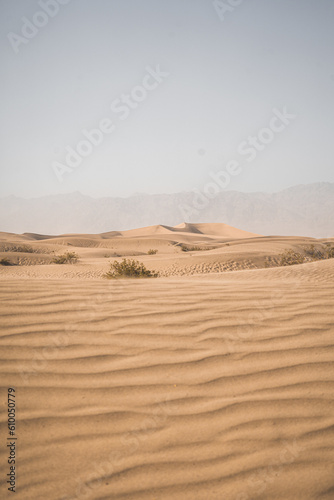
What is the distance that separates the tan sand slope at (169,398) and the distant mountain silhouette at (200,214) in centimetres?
13547

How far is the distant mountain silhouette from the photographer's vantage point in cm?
14038

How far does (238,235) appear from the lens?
6794 cm

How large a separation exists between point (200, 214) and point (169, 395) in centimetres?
17891

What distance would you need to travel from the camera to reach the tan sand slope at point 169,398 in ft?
5.38

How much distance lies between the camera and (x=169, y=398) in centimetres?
209

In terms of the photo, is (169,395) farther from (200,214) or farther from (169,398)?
(200,214)

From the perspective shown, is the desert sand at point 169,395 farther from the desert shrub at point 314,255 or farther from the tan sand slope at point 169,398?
the desert shrub at point 314,255

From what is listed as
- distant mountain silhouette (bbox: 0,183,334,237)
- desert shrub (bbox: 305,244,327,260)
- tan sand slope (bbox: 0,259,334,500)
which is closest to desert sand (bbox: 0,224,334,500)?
tan sand slope (bbox: 0,259,334,500)

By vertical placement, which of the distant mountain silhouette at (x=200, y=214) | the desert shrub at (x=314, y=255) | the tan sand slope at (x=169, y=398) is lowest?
the desert shrub at (x=314, y=255)

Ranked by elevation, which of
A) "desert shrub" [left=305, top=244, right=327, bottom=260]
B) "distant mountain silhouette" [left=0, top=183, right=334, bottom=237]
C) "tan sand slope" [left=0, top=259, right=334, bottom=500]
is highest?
"distant mountain silhouette" [left=0, top=183, right=334, bottom=237]

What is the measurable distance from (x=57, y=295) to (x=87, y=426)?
1.85 m

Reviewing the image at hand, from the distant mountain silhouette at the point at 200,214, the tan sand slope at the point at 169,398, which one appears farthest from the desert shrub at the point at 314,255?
the distant mountain silhouette at the point at 200,214

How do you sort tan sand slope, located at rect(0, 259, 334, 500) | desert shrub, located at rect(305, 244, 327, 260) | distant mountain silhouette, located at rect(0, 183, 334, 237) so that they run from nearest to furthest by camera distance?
tan sand slope, located at rect(0, 259, 334, 500) → desert shrub, located at rect(305, 244, 327, 260) → distant mountain silhouette, located at rect(0, 183, 334, 237)

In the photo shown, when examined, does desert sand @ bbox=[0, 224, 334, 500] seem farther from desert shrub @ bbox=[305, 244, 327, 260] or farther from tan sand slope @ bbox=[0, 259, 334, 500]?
desert shrub @ bbox=[305, 244, 327, 260]
